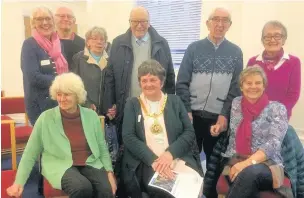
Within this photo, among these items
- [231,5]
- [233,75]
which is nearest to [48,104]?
[233,75]

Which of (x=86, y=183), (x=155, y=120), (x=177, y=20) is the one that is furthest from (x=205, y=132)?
(x=177, y=20)

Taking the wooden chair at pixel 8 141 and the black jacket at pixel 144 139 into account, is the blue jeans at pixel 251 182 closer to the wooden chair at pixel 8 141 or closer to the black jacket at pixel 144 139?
the black jacket at pixel 144 139

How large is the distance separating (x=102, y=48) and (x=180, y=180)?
1315 mm

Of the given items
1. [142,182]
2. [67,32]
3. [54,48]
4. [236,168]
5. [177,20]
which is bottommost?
[142,182]

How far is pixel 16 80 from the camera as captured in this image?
17.5 feet

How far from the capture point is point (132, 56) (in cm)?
246

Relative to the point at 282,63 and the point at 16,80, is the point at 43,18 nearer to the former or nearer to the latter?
the point at 282,63

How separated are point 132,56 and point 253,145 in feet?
3.64

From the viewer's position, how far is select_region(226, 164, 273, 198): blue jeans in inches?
74.2

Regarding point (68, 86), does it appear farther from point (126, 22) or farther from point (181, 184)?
point (126, 22)

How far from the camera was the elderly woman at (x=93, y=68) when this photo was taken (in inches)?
101

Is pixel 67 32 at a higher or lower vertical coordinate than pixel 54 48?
higher

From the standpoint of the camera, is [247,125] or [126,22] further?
[126,22]

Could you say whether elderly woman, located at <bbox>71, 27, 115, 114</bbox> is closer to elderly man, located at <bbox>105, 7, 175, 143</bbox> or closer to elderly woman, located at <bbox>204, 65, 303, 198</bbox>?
elderly man, located at <bbox>105, 7, 175, 143</bbox>
